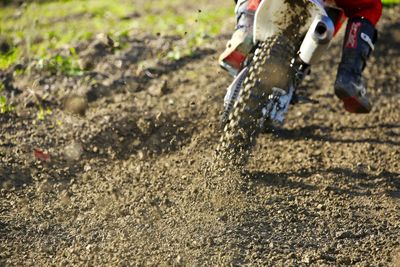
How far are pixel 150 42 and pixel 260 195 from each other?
2498 mm

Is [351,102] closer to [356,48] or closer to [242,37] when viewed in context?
[356,48]

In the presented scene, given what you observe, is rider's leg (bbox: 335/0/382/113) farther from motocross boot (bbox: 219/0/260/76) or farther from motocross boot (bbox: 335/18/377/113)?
motocross boot (bbox: 219/0/260/76)

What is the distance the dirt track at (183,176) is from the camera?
11.8 ft

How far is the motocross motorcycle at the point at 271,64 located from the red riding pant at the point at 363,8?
1.54 ft

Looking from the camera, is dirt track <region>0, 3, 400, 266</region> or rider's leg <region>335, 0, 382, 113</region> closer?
dirt track <region>0, 3, 400, 266</region>

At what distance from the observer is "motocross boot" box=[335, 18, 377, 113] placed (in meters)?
4.36

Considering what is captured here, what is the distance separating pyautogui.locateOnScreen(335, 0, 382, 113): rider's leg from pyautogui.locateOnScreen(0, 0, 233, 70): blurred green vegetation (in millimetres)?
Answer: 1872

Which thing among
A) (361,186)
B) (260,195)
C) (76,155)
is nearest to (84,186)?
(76,155)

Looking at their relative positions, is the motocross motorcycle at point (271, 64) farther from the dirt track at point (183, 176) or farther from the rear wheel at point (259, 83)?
the dirt track at point (183, 176)

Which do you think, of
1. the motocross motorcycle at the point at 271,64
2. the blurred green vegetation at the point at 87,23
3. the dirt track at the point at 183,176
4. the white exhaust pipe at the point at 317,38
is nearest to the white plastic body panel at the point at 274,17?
the motocross motorcycle at the point at 271,64

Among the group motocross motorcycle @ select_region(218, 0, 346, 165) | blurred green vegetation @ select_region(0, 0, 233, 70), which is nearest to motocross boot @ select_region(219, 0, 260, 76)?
motocross motorcycle @ select_region(218, 0, 346, 165)

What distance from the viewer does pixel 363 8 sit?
4.47 metres

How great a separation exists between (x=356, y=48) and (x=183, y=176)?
1227mm

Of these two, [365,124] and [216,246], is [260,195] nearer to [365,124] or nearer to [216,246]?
[216,246]
